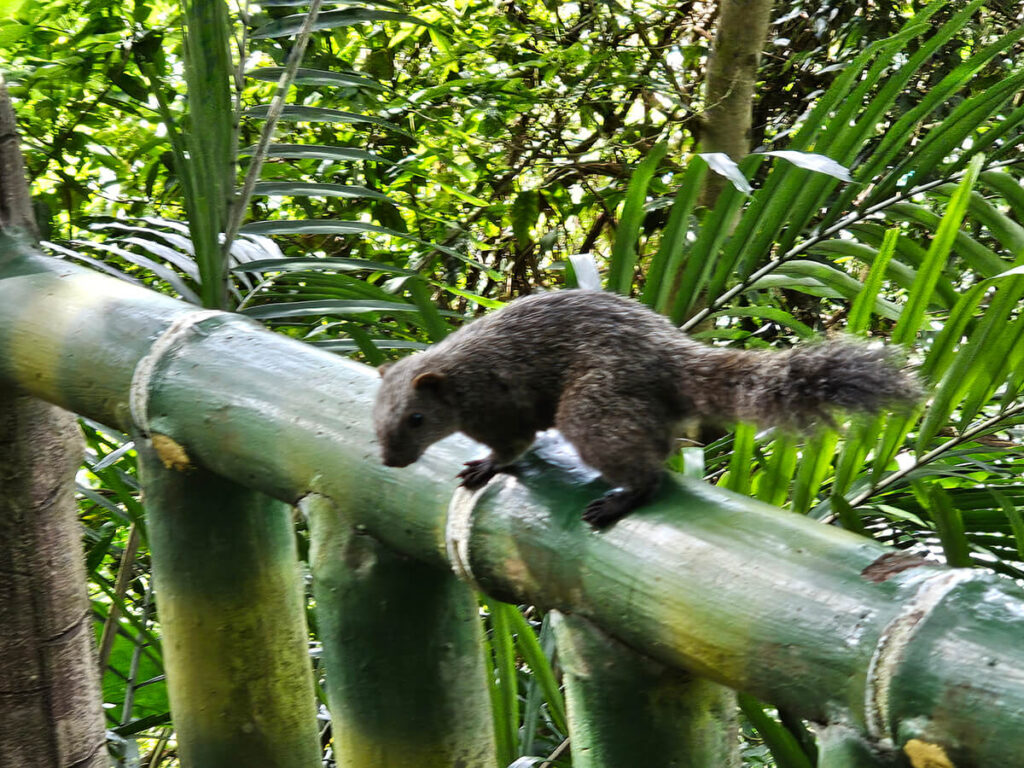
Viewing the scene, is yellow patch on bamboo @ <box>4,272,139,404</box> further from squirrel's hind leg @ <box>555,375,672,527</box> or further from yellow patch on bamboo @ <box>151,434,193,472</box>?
squirrel's hind leg @ <box>555,375,672,527</box>

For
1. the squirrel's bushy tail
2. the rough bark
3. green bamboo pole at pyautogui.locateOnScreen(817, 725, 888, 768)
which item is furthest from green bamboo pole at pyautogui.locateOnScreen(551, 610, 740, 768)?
the rough bark

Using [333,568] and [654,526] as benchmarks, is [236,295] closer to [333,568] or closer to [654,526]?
[333,568]

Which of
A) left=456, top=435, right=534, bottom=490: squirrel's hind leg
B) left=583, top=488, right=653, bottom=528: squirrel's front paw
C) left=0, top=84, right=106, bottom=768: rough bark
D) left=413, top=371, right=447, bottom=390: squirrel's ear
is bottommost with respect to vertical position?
left=0, top=84, right=106, bottom=768: rough bark

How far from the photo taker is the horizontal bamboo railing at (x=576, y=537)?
2.10 ft

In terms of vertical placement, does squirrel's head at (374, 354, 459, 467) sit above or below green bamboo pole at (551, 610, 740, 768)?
above

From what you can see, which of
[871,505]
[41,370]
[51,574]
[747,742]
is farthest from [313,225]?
[747,742]

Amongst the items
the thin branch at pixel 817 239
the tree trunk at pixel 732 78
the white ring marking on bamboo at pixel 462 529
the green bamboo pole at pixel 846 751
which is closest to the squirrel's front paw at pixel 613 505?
the white ring marking on bamboo at pixel 462 529

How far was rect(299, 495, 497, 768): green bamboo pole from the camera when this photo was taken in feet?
3.72

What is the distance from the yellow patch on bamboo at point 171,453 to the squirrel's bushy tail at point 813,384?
24.4 inches

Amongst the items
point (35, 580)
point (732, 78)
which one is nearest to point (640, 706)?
point (35, 580)

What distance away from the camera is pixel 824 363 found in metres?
1.09

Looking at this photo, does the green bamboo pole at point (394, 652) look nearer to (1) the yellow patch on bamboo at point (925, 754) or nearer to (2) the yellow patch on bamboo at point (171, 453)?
(2) the yellow patch on bamboo at point (171, 453)

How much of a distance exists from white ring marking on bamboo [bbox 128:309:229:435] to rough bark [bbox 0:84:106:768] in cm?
32

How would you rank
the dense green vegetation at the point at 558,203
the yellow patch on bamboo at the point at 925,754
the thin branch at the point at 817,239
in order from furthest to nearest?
the thin branch at the point at 817,239 < the dense green vegetation at the point at 558,203 < the yellow patch on bamboo at the point at 925,754
